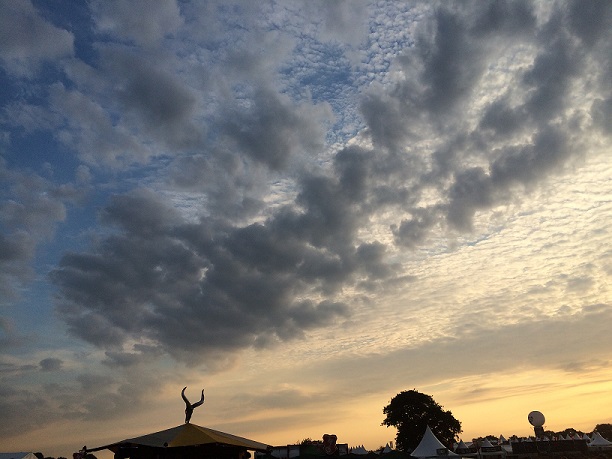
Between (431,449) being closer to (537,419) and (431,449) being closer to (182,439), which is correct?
(182,439)

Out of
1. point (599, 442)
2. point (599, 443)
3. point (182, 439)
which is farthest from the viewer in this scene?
point (599, 442)

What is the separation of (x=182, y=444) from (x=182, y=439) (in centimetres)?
57

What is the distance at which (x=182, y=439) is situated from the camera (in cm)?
1742

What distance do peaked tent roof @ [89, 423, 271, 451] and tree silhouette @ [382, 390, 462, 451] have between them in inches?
2576

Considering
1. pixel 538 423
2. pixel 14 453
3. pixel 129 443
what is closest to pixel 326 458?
pixel 129 443

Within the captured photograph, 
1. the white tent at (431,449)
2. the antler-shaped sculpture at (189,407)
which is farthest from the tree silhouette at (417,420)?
the antler-shaped sculpture at (189,407)

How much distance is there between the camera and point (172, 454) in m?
18.7

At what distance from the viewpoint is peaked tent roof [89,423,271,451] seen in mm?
17094

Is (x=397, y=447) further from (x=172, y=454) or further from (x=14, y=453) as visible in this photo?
(x=172, y=454)

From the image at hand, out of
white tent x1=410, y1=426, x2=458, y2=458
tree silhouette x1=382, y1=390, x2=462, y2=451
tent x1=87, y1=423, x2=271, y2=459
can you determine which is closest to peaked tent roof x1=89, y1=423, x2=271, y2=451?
tent x1=87, y1=423, x2=271, y2=459

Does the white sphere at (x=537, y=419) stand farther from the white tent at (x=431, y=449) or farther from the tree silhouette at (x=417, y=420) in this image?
the white tent at (x=431, y=449)

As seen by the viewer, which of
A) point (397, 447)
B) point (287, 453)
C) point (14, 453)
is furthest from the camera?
point (397, 447)

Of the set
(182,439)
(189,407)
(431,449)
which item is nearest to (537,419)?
(431,449)

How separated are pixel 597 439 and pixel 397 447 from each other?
33678 mm
